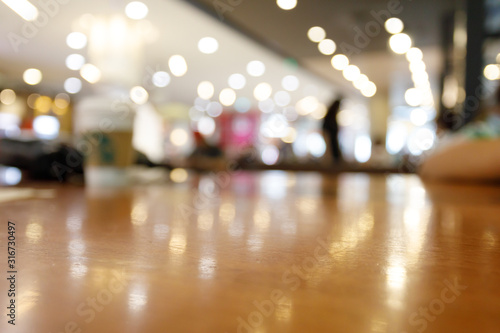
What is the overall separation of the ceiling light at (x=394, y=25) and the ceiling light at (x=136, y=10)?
2.46 meters

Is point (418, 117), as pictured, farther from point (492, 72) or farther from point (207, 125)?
point (492, 72)

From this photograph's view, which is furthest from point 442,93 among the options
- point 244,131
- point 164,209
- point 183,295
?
point 244,131

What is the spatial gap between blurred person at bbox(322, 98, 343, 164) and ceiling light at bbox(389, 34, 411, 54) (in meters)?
1.08

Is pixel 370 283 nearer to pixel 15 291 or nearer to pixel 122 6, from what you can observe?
pixel 15 291

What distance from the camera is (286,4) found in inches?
132

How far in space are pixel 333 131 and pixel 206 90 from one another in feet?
12.7

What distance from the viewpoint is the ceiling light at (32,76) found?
6048mm

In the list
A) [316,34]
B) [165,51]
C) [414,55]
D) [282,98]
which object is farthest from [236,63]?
[282,98]

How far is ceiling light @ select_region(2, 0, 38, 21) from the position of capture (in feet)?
8.51

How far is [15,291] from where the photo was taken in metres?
0.19

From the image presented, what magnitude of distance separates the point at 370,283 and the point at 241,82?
7.14 meters

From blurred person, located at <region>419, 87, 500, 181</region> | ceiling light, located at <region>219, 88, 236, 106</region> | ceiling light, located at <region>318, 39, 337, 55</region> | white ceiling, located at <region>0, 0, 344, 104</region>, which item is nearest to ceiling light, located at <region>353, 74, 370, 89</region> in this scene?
white ceiling, located at <region>0, 0, 344, 104</region>

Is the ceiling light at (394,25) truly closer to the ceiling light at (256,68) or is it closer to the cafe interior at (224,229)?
the cafe interior at (224,229)

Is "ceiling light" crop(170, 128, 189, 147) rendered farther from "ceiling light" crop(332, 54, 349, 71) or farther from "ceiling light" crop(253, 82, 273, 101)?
"ceiling light" crop(332, 54, 349, 71)
